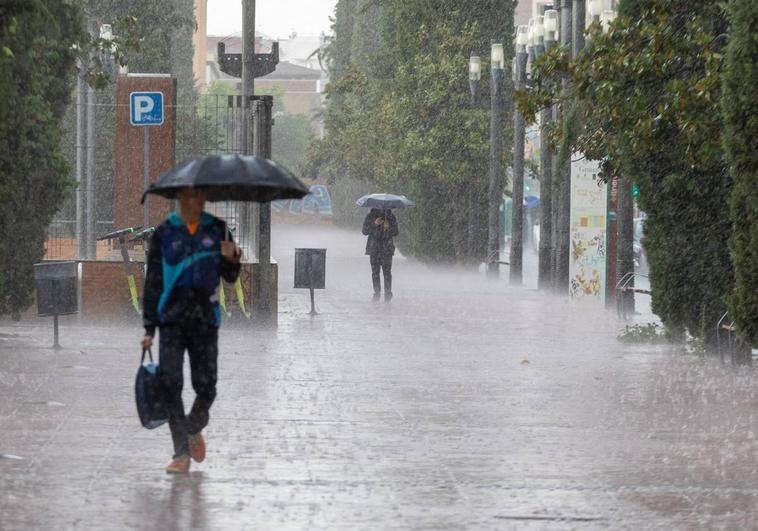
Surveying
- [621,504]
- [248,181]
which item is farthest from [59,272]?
[621,504]

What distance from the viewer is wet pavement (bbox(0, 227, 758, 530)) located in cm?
886

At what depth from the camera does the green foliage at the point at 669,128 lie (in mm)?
16609

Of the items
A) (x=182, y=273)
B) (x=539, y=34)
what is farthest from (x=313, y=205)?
(x=182, y=273)

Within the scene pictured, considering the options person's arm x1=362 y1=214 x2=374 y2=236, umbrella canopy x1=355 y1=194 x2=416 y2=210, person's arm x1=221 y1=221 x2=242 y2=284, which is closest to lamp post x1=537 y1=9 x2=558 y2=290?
umbrella canopy x1=355 y1=194 x2=416 y2=210

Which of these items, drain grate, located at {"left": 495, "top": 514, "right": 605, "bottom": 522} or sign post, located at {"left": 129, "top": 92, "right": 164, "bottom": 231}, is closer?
drain grate, located at {"left": 495, "top": 514, "right": 605, "bottom": 522}

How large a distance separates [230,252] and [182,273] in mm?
280

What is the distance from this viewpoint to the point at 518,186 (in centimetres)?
4028

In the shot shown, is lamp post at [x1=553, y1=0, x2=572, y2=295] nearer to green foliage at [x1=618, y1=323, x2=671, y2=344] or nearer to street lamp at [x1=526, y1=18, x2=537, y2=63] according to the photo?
street lamp at [x1=526, y1=18, x2=537, y2=63]

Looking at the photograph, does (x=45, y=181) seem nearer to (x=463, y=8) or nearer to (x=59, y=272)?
(x=59, y=272)

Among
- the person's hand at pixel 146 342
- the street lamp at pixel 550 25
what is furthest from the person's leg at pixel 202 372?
the street lamp at pixel 550 25

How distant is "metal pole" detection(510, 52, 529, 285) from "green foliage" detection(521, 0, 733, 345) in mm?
19443

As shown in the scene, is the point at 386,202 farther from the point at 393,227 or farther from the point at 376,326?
the point at 376,326

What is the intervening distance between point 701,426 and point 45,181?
9622 mm

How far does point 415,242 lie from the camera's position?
49844mm
